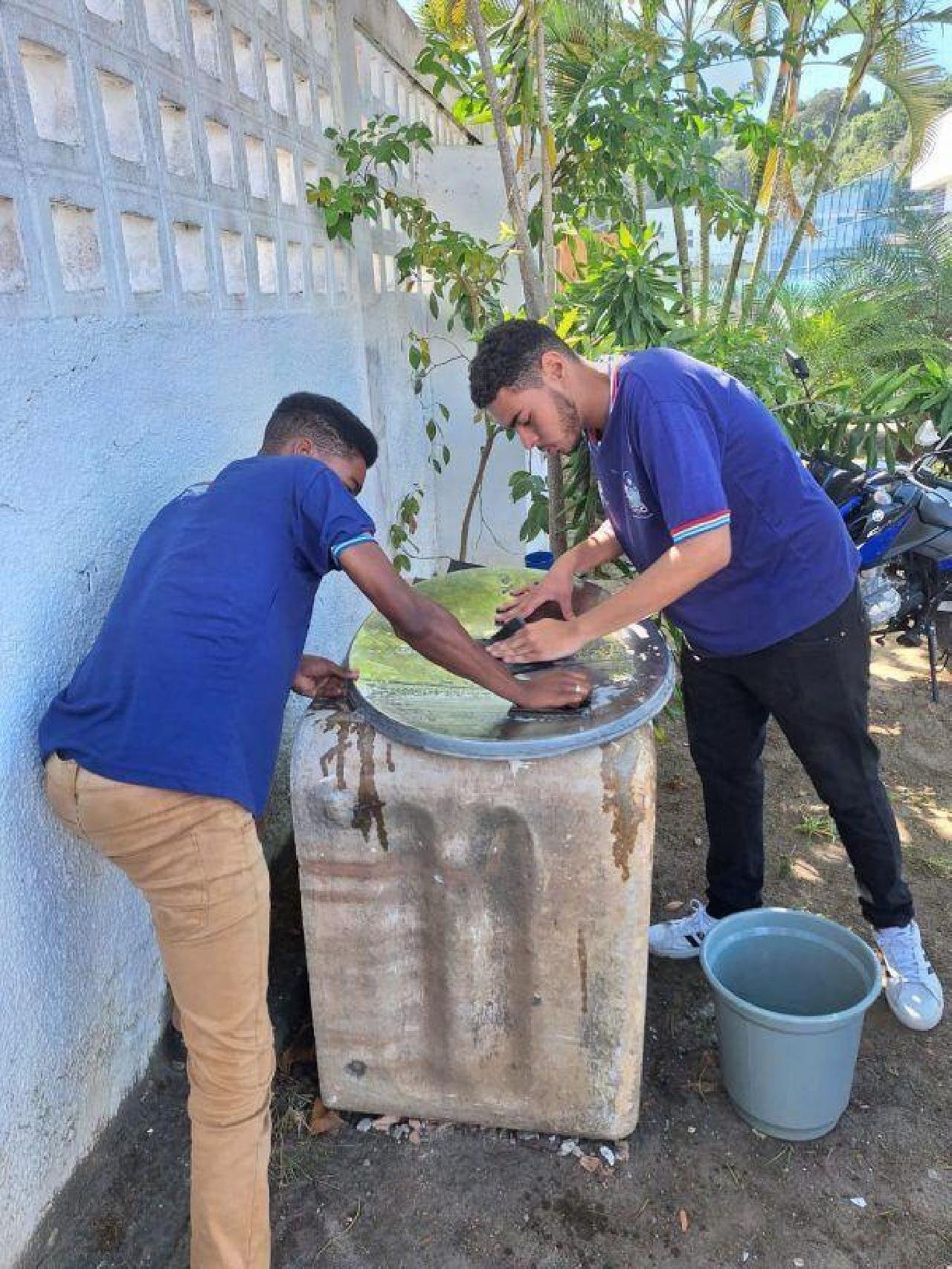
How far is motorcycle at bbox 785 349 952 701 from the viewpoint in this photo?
12.0ft

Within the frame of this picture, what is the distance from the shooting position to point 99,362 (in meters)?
1.65

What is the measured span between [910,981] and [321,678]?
1.61 metres

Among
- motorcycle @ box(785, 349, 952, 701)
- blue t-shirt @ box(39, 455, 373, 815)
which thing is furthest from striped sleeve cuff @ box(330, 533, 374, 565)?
motorcycle @ box(785, 349, 952, 701)

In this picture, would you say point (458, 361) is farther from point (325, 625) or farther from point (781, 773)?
point (781, 773)

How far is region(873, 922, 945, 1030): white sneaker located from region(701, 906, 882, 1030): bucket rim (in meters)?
0.29

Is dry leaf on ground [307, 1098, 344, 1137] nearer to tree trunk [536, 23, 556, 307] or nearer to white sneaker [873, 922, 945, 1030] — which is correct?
white sneaker [873, 922, 945, 1030]

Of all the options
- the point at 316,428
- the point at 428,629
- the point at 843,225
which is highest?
the point at 843,225

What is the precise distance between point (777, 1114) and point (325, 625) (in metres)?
1.86

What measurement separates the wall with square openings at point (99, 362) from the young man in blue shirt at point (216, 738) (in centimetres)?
14

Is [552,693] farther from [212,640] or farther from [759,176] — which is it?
[759,176]

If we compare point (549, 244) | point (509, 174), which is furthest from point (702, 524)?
point (549, 244)

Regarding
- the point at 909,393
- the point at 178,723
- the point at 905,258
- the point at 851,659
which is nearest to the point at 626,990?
the point at 851,659

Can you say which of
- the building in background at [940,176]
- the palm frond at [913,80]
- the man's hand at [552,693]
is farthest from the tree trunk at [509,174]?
the building in background at [940,176]

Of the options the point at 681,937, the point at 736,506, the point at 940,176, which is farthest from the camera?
the point at 940,176
